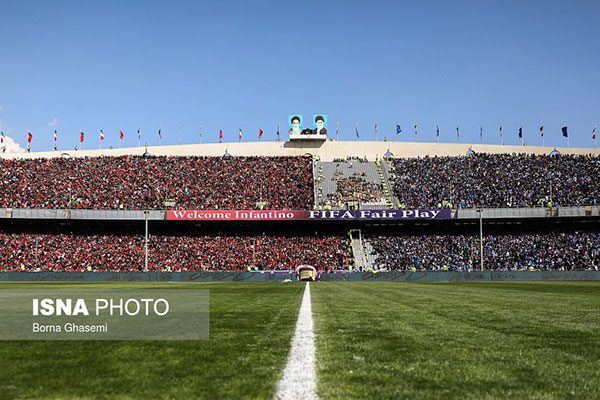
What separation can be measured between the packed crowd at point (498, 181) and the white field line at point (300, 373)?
57.5 metres

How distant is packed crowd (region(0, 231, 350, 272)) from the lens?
55000mm

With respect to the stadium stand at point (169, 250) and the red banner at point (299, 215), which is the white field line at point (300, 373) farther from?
the red banner at point (299, 215)

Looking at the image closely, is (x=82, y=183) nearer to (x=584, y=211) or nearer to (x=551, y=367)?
(x=584, y=211)

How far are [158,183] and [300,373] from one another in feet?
211

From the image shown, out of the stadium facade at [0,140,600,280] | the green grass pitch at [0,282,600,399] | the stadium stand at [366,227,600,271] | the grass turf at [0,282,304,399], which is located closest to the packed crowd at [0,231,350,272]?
the stadium facade at [0,140,600,280]

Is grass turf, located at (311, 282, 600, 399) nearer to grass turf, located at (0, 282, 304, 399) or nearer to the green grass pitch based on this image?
the green grass pitch

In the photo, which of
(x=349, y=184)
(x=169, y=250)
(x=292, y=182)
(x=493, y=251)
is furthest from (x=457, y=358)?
(x=349, y=184)

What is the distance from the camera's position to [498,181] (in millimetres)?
65125

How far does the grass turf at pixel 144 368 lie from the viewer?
394 cm

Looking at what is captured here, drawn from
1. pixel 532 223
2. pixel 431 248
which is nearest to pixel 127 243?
pixel 431 248

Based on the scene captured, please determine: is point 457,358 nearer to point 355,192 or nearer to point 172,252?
point 172,252

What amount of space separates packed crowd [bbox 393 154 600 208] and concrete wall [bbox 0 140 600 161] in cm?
890

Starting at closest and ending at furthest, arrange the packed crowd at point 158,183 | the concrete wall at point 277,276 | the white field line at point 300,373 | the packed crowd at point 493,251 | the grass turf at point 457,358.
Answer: the white field line at point 300,373 < the grass turf at point 457,358 < the concrete wall at point 277,276 < the packed crowd at point 493,251 < the packed crowd at point 158,183

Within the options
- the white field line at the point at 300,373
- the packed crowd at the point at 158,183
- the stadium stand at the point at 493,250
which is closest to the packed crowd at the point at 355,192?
the packed crowd at the point at 158,183
